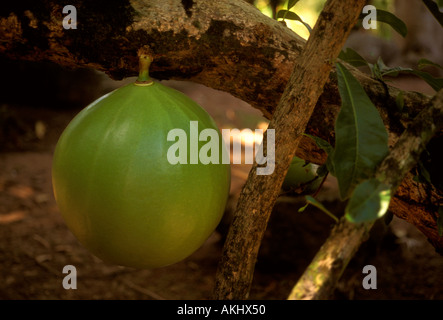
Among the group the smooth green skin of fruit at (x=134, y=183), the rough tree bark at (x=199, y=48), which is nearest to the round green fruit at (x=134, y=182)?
the smooth green skin of fruit at (x=134, y=183)

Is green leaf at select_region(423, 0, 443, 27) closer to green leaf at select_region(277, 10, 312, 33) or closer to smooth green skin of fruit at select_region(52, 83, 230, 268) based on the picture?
green leaf at select_region(277, 10, 312, 33)

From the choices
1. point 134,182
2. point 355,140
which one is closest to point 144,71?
point 134,182

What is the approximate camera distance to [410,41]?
8602mm

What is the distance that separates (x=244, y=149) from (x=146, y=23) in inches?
154

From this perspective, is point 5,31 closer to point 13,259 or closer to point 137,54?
point 137,54

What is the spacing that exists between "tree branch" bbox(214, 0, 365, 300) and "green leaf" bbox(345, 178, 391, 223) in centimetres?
23

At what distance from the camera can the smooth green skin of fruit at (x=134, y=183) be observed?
88 centimetres

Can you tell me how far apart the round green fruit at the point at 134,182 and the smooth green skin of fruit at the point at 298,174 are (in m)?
0.46

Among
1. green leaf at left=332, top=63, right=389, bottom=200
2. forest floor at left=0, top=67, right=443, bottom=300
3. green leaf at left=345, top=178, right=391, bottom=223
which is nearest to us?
green leaf at left=345, top=178, right=391, bottom=223

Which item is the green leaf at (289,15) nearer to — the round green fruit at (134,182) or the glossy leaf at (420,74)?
the glossy leaf at (420,74)

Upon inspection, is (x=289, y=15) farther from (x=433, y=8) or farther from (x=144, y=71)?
(x=144, y=71)

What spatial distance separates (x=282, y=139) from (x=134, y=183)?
0.30m

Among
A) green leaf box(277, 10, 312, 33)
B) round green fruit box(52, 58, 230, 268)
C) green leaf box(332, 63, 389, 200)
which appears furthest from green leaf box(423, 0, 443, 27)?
round green fruit box(52, 58, 230, 268)

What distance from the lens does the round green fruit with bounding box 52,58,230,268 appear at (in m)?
0.88
